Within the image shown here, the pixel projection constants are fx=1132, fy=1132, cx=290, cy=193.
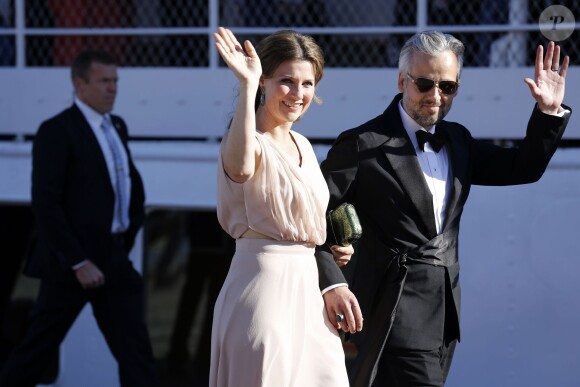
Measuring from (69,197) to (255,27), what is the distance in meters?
1.88

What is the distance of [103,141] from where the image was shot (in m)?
6.09

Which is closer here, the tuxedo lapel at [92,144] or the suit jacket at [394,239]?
the suit jacket at [394,239]

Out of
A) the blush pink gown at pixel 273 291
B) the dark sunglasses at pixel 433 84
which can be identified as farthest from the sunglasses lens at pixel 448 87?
the blush pink gown at pixel 273 291

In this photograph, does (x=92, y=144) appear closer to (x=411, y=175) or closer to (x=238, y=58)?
(x=411, y=175)

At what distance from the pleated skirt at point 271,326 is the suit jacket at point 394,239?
0.42 metres

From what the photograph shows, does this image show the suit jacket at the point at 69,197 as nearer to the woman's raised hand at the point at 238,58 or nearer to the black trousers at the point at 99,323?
the black trousers at the point at 99,323

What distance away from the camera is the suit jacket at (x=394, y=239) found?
4.14m

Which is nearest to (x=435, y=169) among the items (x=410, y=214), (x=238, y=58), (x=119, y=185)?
(x=410, y=214)

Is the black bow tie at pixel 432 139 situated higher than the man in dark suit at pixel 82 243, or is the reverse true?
the black bow tie at pixel 432 139

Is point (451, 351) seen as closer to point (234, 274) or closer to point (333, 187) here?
point (333, 187)

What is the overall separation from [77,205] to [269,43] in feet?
8.03

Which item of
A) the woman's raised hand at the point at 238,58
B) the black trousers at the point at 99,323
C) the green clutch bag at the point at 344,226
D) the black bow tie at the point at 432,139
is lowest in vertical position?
the black trousers at the point at 99,323

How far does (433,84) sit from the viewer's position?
13.6 feet

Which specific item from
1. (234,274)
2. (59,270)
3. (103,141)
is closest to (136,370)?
(59,270)
